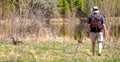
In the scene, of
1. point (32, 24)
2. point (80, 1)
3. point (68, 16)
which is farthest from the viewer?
point (80, 1)

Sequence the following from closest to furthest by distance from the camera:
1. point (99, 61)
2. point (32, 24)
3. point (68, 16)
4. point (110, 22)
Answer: point (99, 61), point (110, 22), point (32, 24), point (68, 16)

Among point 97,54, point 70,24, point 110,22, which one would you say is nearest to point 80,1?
point 70,24

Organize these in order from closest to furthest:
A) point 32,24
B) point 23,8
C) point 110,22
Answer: point 23,8 < point 110,22 < point 32,24

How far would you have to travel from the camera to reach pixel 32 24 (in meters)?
17.3

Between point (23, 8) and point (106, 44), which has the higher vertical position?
point (23, 8)

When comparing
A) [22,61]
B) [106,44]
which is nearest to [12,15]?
[106,44]

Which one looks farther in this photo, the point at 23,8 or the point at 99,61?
the point at 23,8

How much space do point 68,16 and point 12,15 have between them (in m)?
5.47

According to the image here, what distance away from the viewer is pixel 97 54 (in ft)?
36.7

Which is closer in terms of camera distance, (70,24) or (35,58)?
(35,58)

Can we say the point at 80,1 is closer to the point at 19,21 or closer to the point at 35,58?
the point at 19,21

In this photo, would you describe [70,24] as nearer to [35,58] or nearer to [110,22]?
[110,22]

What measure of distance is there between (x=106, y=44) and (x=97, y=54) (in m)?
3.47

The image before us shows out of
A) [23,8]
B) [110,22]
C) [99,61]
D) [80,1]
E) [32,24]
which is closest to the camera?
[99,61]
